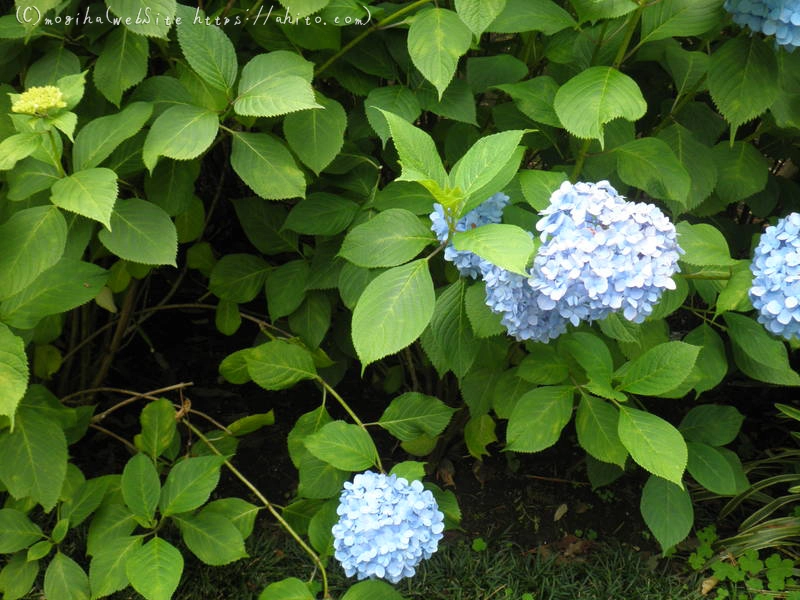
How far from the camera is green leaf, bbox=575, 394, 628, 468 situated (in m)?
1.77

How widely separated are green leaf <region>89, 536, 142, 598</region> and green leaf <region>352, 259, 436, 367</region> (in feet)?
2.87

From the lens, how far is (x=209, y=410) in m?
2.79

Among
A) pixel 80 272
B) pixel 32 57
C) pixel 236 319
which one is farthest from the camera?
pixel 236 319

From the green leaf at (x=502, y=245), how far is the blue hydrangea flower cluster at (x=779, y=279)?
17.6 inches

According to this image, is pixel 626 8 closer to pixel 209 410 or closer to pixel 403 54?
pixel 403 54

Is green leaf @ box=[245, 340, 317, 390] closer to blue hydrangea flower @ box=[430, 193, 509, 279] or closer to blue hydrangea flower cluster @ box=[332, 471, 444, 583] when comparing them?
blue hydrangea flower cluster @ box=[332, 471, 444, 583]

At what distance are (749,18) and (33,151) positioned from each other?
53.1 inches

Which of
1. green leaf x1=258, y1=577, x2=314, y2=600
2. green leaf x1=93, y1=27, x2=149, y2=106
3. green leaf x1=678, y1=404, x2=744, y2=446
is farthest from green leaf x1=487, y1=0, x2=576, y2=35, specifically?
green leaf x1=258, y1=577, x2=314, y2=600

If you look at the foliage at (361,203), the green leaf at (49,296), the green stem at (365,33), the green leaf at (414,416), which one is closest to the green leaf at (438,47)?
the foliage at (361,203)

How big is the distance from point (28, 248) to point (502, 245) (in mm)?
898

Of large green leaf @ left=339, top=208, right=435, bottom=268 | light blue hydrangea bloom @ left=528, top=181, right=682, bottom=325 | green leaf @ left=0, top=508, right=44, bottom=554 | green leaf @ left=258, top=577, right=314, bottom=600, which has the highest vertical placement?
light blue hydrangea bloom @ left=528, top=181, right=682, bottom=325

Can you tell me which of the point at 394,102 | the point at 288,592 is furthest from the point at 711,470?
the point at 394,102

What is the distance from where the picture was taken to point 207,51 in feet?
5.26

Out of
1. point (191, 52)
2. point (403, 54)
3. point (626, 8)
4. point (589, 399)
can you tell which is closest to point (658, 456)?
point (589, 399)
